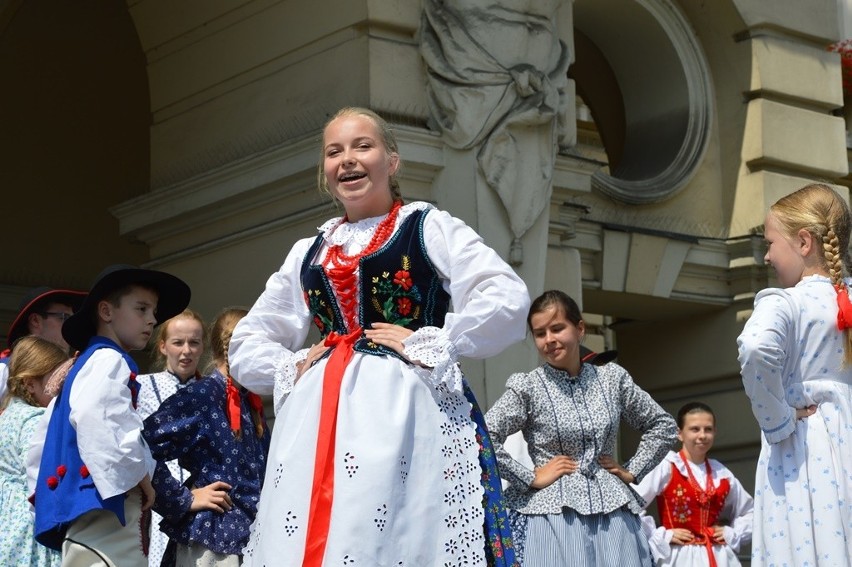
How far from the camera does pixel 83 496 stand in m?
5.44

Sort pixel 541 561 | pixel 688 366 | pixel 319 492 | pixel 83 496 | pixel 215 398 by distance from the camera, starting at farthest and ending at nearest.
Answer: pixel 688 366
pixel 541 561
pixel 215 398
pixel 83 496
pixel 319 492

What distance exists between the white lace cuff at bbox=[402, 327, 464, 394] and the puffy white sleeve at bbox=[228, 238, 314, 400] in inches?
18.7

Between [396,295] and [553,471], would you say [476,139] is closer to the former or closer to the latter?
[553,471]

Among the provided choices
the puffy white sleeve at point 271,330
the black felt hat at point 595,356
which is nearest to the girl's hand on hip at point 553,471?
the black felt hat at point 595,356

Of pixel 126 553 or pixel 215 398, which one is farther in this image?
pixel 215 398

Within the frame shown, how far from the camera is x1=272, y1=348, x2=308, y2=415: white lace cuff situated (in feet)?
15.7

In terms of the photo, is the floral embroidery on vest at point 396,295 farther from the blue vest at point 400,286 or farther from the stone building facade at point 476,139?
the stone building facade at point 476,139

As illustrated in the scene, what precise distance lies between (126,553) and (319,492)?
1400 millimetres

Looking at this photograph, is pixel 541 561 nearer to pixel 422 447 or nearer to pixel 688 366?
pixel 422 447

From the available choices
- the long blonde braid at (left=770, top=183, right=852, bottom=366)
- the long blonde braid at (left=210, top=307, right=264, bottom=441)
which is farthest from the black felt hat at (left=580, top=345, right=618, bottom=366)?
the long blonde braid at (left=770, top=183, right=852, bottom=366)

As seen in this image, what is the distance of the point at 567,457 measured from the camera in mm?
6582

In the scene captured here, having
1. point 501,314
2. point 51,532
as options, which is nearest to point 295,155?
point 51,532

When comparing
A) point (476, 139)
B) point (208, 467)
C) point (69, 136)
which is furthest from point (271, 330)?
point (69, 136)

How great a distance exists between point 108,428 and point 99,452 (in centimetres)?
9
